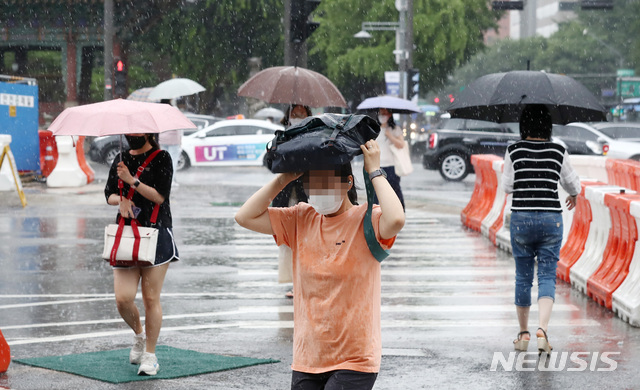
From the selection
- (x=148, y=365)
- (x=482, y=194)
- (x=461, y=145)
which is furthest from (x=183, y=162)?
(x=148, y=365)

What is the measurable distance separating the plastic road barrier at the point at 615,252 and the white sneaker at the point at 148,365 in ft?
13.6

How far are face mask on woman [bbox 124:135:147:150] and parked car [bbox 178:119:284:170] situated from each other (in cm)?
2376

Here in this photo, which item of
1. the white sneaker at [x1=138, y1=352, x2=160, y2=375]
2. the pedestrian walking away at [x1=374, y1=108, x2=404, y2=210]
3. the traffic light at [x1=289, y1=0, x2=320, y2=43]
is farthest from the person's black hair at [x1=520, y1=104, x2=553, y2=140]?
the traffic light at [x1=289, y1=0, x2=320, y2=43]

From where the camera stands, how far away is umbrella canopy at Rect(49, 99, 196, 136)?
20.6 ft

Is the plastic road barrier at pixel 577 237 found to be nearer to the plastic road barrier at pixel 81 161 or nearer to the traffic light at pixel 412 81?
the plastic road barrier at pixel 81 161

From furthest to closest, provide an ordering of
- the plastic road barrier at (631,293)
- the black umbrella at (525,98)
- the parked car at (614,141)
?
the parked car at (614,141) → the plastic road barrier at (631,293) → the black umbrella at (525,98)

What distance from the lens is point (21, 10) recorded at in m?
40.8

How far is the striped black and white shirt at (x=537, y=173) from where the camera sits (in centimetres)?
725

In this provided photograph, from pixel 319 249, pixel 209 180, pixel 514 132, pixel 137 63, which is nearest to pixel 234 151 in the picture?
pixel 209 180

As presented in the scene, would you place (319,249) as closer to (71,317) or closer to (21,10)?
(71,317)

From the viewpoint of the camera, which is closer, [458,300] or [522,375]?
[522,375]

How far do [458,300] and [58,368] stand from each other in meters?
3.99

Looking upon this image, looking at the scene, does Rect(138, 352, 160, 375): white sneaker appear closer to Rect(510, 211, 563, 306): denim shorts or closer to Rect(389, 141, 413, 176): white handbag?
Rect(510, 211, 563, 306): denim shorts

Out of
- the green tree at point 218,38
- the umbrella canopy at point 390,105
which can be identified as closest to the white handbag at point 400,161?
the umbrella canopy at point 390,105
